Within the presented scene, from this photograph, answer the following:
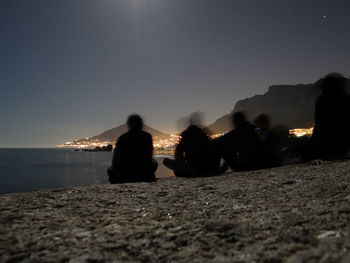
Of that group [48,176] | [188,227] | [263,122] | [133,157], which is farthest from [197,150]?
[48,176]

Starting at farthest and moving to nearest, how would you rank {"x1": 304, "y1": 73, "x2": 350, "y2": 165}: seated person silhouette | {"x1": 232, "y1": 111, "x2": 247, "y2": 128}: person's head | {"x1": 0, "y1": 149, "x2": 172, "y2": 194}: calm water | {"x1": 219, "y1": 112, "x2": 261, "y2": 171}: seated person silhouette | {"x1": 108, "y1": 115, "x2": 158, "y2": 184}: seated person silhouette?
{"x1": 0, "y1": 149, "x2": 172, "y2": 194}: calm water → {"x1": 232, "y1": 111, "x2": 247, "y2": 128}: person's head → {"x1": 219, "y1": 112, "x2": 261, "y2": 171}: seated person silhouette → {"x1": 108, "y1": 115, "x2": 158, "y2": 184}: seated person silhouette → {"x1": 304, "y1": 73, "x2": 350, "y2": 165}: seated person silhouette

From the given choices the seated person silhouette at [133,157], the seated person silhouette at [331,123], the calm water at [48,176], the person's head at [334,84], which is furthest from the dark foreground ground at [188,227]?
the calm water at [48,176]

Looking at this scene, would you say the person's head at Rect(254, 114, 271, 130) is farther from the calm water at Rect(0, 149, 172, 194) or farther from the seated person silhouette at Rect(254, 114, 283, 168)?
the calm water at Rect(0, 149, 172, 194)

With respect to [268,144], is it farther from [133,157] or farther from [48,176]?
[48,176]

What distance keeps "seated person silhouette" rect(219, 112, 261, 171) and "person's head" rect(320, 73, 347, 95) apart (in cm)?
221

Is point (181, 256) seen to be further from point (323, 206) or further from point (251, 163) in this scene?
point (251, 163)

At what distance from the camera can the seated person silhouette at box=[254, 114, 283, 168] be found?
7.15m

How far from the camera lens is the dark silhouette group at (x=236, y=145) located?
5383 millimetres

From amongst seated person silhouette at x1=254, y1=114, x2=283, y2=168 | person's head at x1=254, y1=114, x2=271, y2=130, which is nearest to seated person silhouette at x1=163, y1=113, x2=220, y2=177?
seated person silhouette at x1=254, y1=114, x2=283, y2=168

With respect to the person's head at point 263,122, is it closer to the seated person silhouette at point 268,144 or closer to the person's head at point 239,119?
the seated person silhouette at point 268,144

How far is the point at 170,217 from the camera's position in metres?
1.93

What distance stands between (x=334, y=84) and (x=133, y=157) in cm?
477

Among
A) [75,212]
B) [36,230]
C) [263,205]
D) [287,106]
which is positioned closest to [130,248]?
[36,230]

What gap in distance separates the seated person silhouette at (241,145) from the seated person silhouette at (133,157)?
81.3 inches
